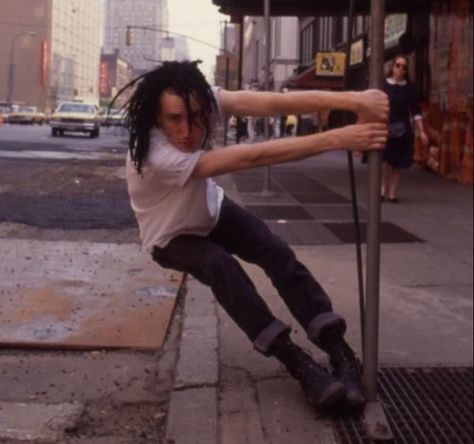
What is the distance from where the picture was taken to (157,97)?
11.1 feet

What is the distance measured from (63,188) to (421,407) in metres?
4.47

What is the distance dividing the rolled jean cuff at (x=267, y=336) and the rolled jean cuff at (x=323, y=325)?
4.3 inches

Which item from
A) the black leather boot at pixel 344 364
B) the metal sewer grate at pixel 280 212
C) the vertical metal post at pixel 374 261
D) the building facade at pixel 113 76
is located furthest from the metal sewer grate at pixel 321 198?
the vertical metal post at pixel 374 261

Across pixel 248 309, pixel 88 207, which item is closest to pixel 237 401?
pixel 248 309

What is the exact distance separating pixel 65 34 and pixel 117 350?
1.71 meters

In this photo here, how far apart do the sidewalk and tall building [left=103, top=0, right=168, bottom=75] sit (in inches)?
43.8

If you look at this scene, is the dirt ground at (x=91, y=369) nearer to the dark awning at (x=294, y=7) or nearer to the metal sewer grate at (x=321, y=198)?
the metal sewer grate at (x=321, y=198)

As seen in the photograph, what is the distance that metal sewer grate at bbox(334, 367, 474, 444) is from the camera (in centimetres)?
315

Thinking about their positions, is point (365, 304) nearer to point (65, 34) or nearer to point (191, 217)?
point (191, 217)

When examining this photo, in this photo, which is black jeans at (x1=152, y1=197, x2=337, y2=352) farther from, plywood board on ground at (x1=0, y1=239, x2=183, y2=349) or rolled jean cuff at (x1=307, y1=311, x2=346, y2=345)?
plywood board on ground at (x1=0, y1=239, x2=183, y2=349)

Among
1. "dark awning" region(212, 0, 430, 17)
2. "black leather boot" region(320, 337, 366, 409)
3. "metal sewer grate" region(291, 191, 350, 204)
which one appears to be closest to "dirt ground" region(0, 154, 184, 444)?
"black leather boot" region(320, 337, 366, 409)

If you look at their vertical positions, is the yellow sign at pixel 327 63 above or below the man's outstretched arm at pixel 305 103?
above

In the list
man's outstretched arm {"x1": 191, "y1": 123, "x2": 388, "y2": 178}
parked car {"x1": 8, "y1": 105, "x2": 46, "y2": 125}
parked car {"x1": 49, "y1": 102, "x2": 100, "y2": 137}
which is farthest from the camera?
parked car {"x1": 49, "y1": 102, "x2": 100, "y2": 137}

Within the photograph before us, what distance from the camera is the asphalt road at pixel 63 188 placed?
4617mm
